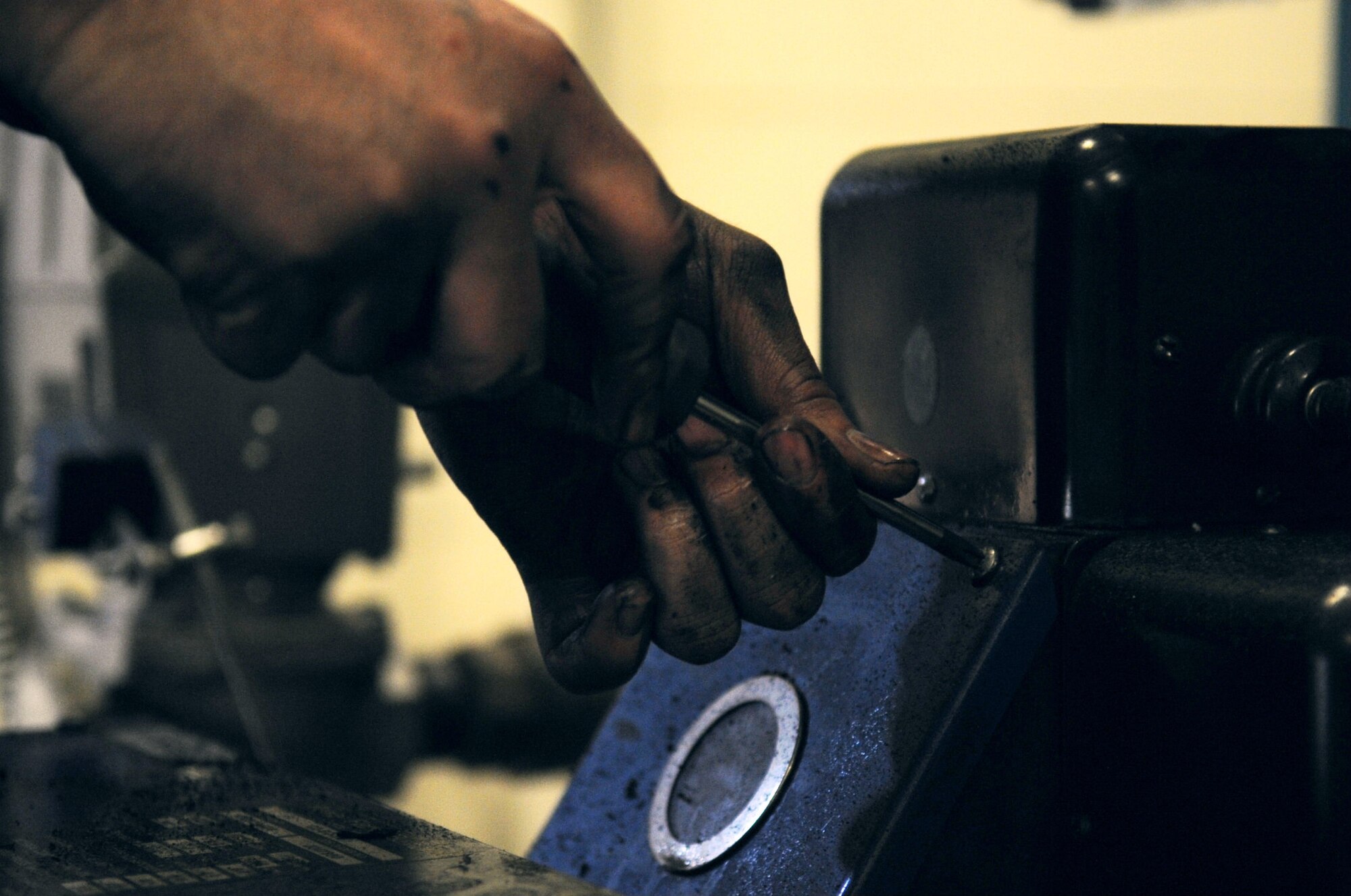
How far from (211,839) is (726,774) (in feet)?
0.75

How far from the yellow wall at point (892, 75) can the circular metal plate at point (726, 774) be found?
1.86 ft

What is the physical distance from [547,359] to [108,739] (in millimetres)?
373

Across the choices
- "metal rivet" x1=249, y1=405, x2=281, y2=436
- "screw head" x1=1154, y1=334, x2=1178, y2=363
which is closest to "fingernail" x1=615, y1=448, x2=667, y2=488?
"screw head" x1=1154, y1=334, x2=1178, y2=363

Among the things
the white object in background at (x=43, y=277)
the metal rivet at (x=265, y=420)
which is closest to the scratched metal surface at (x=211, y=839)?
the metal rivet at (x=265, y=420)

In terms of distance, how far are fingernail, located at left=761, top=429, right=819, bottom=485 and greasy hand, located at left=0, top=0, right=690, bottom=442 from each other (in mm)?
119

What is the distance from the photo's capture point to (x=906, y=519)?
0.57 metres

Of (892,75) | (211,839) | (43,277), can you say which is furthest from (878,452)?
(43,277)

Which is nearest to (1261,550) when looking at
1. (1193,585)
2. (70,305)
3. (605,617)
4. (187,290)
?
(1193,585)

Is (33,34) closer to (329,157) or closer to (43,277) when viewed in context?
(329,157)

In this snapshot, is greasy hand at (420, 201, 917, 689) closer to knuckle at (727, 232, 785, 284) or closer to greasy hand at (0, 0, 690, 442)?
knuckle at (727, 232, 785, 284)

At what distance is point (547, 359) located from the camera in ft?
1.92

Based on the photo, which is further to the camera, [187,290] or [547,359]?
[547,359]

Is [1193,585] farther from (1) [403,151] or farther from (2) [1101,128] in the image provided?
(1) [403,151]

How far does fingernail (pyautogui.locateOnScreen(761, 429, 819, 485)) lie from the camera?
54cm
